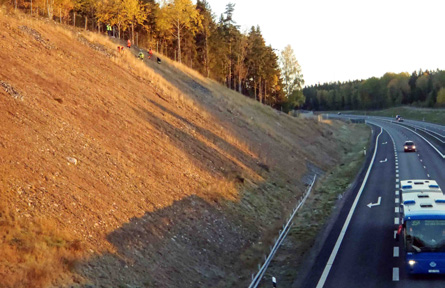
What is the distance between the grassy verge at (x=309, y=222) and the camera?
57.6ft

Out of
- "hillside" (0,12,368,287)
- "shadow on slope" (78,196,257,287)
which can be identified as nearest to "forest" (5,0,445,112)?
"hillside" (0,12,368,287)

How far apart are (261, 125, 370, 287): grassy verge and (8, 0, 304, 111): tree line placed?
33.3 metres

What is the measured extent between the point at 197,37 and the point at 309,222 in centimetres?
6005

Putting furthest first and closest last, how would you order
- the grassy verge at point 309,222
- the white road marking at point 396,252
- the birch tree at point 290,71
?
the birch tree at point 290,71, the white road marking at point 396,252, the grassy verge at point 309,222

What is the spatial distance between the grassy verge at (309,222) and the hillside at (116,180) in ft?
3.01

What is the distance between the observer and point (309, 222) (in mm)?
24266

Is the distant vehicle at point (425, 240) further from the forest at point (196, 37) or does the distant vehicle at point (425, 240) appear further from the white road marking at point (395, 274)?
the forest at point (196, 37)

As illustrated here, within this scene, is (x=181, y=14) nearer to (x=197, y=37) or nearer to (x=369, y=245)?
(x=197, y=37)

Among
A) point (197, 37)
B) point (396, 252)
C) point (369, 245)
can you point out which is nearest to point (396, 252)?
point (396, 252)

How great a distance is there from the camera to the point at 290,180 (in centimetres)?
3266

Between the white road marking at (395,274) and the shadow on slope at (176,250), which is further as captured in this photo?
the white road marking at (395,274)

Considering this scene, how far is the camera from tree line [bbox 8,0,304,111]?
64625 mm

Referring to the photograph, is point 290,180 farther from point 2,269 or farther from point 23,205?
point 2,269

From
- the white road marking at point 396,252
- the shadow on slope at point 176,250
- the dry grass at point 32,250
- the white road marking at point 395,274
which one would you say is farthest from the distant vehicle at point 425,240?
the dry grass at point 32,250
